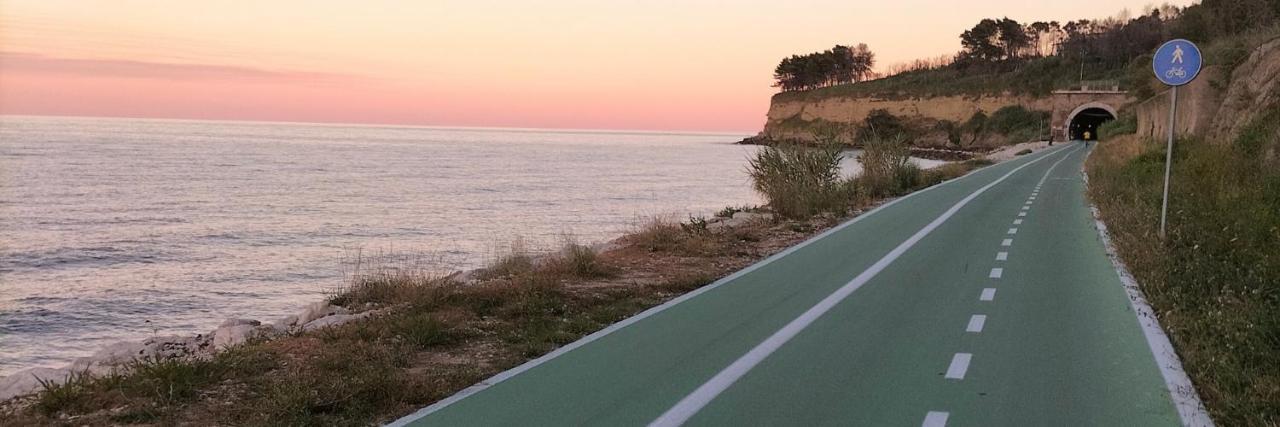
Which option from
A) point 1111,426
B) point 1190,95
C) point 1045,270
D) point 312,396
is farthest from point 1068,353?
point 1190,95

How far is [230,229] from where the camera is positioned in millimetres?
30422

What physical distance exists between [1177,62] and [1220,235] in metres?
2.66

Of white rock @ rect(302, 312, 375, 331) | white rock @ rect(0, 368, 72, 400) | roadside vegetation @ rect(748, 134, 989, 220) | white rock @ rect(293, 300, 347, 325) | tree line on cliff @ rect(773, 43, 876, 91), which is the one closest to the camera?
white rock @ rect(0, 368, 72, 400)

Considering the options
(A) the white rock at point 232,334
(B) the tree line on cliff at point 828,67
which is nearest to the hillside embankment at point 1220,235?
(A) the white rock at point 232,334

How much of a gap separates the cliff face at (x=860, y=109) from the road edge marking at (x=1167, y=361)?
85.2 metres

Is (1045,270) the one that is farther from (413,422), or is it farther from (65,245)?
(65,245)

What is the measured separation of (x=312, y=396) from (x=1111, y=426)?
485cm

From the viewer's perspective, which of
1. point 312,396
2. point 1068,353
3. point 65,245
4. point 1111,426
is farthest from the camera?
point 65,245

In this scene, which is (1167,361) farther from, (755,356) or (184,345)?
(184,345)

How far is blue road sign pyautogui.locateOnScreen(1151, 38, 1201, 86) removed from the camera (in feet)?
40.2

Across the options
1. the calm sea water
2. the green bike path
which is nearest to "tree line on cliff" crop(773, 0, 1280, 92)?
the calm sea water

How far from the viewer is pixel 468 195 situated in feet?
155

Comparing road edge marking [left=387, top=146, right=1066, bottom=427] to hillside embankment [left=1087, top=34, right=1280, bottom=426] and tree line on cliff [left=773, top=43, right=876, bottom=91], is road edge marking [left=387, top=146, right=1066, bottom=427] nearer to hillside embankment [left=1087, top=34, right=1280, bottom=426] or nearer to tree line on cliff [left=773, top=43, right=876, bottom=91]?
hillside embankment [left=1087, top=34, right=1280, bottom=426]

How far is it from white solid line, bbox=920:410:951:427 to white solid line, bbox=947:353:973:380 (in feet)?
2.84
